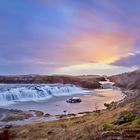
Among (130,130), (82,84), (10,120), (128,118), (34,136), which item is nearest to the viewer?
(130,130)

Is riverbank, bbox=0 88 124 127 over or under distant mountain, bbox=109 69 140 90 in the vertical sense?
under

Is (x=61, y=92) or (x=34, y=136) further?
(x=61, y=92)

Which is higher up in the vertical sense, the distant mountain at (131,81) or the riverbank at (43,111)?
the distant mountain at (131,81)

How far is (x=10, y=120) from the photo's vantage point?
30422mm

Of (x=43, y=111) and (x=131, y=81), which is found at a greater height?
(x=131, y=81)

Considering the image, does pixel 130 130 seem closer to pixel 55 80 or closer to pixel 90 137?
pixel 90 137

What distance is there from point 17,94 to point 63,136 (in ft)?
129

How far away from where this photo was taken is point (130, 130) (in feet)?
42.6

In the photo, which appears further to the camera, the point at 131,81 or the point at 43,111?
the point at 131,81

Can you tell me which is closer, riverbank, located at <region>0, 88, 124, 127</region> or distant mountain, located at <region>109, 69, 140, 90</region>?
riverbank, located at <region>0, 88, 124, 127</region>

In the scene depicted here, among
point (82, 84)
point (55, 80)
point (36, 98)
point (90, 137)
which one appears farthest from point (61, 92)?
point (90, 137)

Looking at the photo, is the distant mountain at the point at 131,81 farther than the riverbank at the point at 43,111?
Yes

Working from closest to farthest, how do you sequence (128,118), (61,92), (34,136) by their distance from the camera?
1. (128,118)
2. (34,136)
3. (61,92)

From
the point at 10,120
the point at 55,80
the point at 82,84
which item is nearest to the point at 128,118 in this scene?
the point at 10,120
